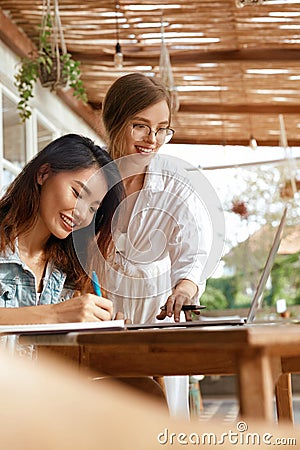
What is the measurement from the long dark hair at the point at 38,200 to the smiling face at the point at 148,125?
11 cm

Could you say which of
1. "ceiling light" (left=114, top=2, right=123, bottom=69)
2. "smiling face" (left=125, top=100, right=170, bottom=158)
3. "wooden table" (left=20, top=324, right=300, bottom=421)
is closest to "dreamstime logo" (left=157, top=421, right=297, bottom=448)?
"wooden table" (left=20, top=324, right=300, bottom=421)

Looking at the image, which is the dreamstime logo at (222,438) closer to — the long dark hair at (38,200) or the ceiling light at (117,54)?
the long dark hair at (38,200)

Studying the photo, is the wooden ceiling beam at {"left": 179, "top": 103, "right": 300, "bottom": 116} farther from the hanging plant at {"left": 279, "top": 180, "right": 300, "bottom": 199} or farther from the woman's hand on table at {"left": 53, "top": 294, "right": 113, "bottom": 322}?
the woman's hand on table at {"left": 53, "top": 294, "right": 113, "bottom": 322}

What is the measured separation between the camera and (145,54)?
6762 mm

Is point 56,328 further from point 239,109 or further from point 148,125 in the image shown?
point 239,109

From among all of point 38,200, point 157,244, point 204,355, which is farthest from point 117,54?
point 204,355

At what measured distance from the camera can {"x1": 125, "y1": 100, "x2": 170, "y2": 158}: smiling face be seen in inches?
82.4

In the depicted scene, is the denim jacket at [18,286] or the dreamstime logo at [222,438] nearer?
the dreamstime logo at [222,438]

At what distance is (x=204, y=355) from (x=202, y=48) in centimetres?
587

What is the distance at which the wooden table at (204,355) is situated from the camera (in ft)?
2.32

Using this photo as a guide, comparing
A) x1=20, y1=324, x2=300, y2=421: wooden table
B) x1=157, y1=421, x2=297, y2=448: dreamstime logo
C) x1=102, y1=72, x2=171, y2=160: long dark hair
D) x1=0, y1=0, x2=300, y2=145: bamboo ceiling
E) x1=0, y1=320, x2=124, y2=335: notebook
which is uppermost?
x1=0, y1=0, x2=300, y2=145: bamboo ceiling

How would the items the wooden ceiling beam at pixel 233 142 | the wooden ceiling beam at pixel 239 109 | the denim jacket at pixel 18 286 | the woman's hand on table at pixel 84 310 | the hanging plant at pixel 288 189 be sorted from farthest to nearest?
1. the wooden ceiling beam at pixel 233 142
2. the hanging plant at pixel 288 189
3. the wooden ceiling beam at pixel 239 109
4. the denim jacket at pixel 18 286
5. the woman's hand on table at pixel 84 310

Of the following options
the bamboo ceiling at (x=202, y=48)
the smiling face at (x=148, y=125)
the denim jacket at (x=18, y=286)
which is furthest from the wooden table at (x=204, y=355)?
the bamboo ceiling at (x=202, y=48)

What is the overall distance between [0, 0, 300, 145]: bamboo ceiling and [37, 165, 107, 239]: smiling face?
293 cm
